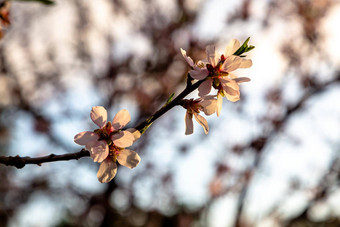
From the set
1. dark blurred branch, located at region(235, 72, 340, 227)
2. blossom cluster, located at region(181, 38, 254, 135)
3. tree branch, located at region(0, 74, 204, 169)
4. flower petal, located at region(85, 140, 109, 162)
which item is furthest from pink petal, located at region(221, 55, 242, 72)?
dark blurred branch, located at region(235, 72, 340, 227)

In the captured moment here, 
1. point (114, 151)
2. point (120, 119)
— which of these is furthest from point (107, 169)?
point (120, 119)

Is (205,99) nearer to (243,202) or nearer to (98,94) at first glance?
(243,202)

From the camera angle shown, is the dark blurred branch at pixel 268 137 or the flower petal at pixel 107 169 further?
the dark blurred branch at pixel 268 137

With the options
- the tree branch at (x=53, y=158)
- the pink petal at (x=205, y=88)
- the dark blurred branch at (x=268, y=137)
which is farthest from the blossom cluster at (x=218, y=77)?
the dark blurred branch at (x=268, y=137)

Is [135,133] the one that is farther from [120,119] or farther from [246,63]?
[246,63]

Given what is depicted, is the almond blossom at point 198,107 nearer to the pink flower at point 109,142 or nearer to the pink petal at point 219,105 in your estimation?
the pink petal at point 219,105
